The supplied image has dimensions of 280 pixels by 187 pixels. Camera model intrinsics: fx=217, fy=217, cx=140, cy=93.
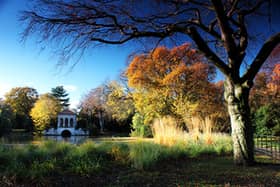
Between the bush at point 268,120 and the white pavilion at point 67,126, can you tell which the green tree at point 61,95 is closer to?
the white pavilion at point 67,126

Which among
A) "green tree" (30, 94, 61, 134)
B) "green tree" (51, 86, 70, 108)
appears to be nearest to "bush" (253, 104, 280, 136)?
"green tree" (30, 94, 61, 134)

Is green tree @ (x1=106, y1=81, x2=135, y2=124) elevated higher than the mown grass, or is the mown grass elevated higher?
green tree @ (x1=106, y1=81, x2=135, y2=124)

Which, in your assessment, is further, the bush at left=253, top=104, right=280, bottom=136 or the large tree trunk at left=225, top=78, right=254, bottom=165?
the bush at left=253, top=104, right=280, bottom=136

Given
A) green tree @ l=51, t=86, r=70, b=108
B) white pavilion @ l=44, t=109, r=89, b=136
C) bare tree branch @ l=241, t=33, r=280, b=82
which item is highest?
green tree @ l=51, t=86, r=70, b=108

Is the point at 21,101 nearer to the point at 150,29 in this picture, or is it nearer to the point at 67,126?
the point at 67,126

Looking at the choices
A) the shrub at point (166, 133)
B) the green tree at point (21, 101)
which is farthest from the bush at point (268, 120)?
the green tree at point (21, 101)

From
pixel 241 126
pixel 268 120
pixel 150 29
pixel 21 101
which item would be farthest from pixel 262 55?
pixel 21 101

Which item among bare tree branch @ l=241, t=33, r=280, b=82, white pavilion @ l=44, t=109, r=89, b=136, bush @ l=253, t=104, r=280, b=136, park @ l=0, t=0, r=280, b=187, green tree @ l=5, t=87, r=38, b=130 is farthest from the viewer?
green tree @ l=5, t=87, r=38, b=130

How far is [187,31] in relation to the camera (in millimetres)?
3963

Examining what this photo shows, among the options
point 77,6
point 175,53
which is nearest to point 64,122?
point 175,53

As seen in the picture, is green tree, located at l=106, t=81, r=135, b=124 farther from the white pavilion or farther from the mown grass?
the mown grass

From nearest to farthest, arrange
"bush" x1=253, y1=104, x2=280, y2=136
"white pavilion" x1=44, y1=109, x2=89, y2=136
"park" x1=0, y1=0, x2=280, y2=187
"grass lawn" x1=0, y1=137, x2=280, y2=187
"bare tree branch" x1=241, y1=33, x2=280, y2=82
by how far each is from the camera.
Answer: "grass lawn" x1=0, y1=137, x2=280, y2=187, "park" x1=0, y1=0, x2=280, y2=187, "bare tree branch" x1=241, y1=33, x2=280, y2=82, "bush" x1=253, y1=104, x2=280, y2=136, "white pavilion" x1=44, y1=109, x2=89, y2=136

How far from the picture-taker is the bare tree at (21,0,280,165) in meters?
3.81

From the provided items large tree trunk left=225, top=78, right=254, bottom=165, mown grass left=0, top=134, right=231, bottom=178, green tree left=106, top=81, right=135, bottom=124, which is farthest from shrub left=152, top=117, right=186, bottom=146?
green tree left=106, top=81, right=135, bottom=124
